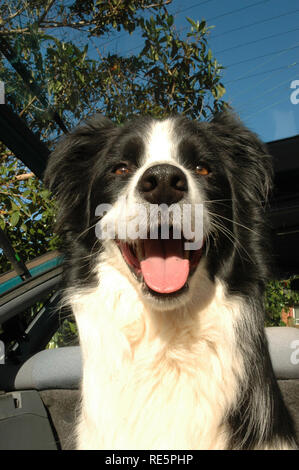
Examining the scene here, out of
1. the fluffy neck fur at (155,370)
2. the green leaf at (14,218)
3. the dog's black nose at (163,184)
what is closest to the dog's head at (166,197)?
the dog's black nose at (163,184)

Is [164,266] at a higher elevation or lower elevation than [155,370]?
higher

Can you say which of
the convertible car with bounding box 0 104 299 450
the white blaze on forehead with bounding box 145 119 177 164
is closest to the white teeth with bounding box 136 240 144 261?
the white blaze on forehead with bounding box 145 119 177 164

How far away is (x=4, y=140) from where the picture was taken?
6.39 ft

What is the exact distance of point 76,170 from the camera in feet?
7.48

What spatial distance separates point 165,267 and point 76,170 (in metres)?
0.92

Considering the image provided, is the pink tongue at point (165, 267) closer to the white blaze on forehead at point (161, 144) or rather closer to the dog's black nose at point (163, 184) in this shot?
the dog's black nose at point (163, 184)

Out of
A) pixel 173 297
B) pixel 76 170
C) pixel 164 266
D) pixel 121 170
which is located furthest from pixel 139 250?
pixel 76 170

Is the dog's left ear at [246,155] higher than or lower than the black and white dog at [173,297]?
higher

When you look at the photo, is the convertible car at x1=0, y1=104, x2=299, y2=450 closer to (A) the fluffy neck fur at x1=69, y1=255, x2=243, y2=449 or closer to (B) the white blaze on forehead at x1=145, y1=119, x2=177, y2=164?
(A) the fluffy neck fur at x1=69, y1=255, x2=243, y2=449

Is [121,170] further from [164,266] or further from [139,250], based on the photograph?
[164,266]

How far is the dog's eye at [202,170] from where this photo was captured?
6.44 ft

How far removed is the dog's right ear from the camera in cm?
215

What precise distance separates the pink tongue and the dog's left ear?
0.66m
